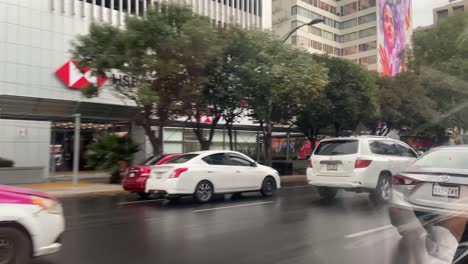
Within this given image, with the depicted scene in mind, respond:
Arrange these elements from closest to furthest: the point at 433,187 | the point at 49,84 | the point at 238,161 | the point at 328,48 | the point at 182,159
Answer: the point at 433,187 < the point at 182,159 < the point at 238,161 < the point at 49,84 < the point at 328,48

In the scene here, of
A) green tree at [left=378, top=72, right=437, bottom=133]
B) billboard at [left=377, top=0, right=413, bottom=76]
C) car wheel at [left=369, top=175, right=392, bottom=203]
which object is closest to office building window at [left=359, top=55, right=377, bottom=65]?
billboard at [left=377, top=0, right=413, bottom=76]

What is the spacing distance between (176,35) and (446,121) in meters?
9.02

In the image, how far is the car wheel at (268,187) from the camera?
13.6 metres

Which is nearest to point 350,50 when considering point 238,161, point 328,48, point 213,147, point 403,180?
point 328,48

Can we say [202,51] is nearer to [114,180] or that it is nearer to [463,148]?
[114,180]

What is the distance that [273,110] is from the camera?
20.3 metres

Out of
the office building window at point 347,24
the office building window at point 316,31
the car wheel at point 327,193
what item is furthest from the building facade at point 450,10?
the office building window at point 347,24

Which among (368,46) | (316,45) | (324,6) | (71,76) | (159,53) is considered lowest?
(159,53)

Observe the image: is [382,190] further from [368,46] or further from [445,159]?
[368,46]

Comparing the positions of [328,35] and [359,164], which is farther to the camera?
[328,35]

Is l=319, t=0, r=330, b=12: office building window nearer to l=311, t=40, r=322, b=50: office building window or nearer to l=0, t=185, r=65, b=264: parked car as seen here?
l=311, t=40, r=322, b=50: office building window

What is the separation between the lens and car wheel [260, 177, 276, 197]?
13.6 meters

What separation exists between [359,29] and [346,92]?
2797 inches

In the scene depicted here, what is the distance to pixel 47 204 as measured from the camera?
5559 millimetres
